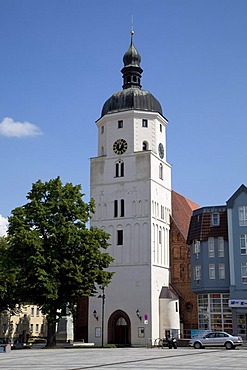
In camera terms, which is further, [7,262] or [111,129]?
[111,129]

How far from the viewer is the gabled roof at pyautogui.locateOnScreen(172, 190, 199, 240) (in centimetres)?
6269

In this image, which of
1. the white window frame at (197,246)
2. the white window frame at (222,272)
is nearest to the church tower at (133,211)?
the white window frame at (197,246)

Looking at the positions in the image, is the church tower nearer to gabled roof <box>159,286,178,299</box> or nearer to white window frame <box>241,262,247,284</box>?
gabled roof <box>159,286,178,299</box>

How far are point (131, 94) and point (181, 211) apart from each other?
15.7 meters

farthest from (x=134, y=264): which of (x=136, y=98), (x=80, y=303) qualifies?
(x=136, y=98)

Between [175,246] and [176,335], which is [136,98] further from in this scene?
[176,335]

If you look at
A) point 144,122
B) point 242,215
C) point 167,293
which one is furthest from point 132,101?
point 167,293

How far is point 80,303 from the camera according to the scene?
60.5 m

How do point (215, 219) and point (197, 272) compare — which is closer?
point (197, 272)

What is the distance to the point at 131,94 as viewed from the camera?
61062 millimetres

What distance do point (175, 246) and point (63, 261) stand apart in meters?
18.7

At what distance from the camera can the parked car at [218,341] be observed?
41.3 meters

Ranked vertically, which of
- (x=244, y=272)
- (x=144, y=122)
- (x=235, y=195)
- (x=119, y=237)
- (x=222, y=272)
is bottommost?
(x=244, y=272)

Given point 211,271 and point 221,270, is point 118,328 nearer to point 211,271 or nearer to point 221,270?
point 211,271
